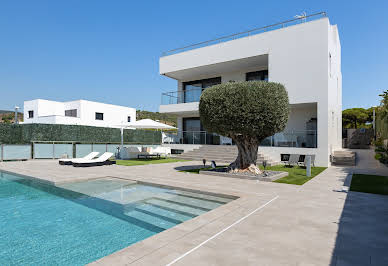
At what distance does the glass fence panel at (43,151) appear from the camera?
55.7ft

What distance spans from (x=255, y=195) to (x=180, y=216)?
240cm

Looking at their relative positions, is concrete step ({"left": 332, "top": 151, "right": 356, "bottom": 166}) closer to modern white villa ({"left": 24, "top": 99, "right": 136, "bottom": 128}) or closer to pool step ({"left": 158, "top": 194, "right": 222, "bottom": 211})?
pool step ({"left": 158, "top": 194, "right": 222, "bottom": 211})

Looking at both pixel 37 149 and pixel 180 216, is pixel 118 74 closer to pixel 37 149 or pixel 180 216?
pixel 37 149

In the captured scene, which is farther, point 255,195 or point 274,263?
point 255,195

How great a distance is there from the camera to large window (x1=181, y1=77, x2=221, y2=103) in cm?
1998

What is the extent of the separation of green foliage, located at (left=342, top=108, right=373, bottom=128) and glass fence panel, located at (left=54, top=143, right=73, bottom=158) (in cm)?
3839

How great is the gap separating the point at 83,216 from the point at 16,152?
48.0 feet

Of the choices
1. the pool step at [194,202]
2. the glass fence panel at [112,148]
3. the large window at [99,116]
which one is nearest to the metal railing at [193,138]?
the glass fence panel at [112,148]

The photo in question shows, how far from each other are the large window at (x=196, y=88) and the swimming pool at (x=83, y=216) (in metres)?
12.7

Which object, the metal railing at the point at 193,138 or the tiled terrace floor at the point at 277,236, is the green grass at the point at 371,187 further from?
the metal railing at the point at 193,138

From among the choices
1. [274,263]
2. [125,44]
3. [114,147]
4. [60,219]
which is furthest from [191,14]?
[274,263]

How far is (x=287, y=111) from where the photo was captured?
9.70 meters

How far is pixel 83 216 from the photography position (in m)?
5.32

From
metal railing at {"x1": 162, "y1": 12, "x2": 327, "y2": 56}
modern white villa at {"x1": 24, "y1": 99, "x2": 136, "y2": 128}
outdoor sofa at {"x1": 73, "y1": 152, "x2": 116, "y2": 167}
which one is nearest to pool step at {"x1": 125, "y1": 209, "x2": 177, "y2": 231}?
outdoor sofa at {"x1": 73, "y1": 152, "x2": 116, "y2": 167}
